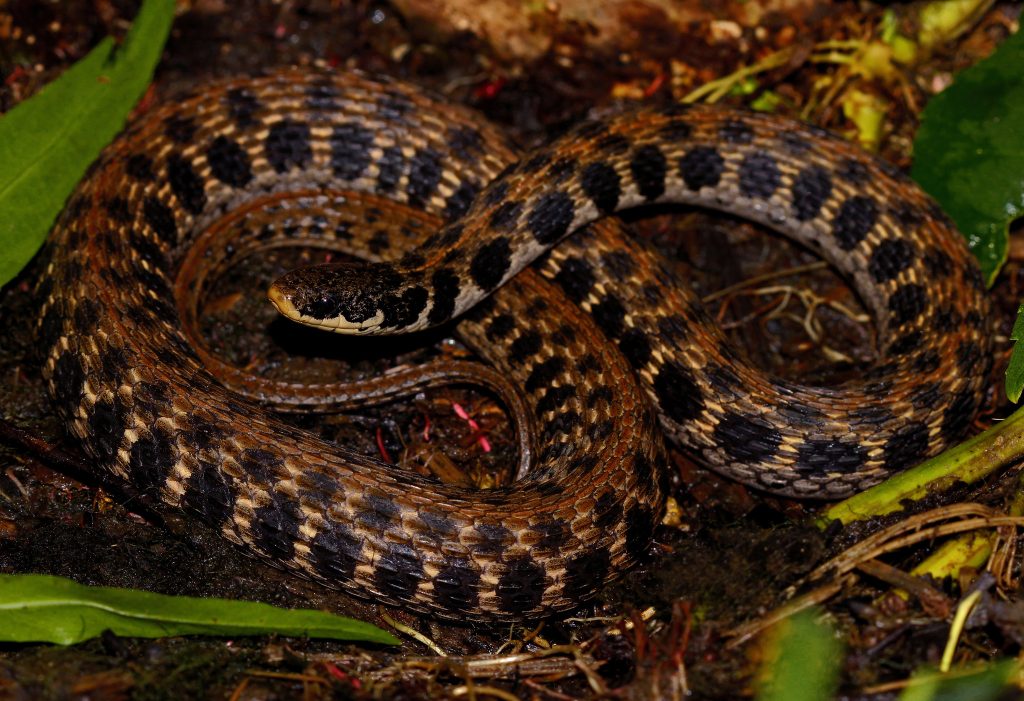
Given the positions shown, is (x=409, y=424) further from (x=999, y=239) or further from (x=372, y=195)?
(x=999, y=239)

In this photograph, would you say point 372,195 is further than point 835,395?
Yes

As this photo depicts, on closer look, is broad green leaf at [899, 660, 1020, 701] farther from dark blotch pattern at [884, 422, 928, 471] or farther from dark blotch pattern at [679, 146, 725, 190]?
dark blotch pattern at [679, 146, 725, 190]

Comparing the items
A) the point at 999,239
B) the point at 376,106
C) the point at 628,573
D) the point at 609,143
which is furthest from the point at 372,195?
the point at 999,239

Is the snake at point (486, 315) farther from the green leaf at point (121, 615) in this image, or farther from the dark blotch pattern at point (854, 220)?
the green leaf at point (121, 615)

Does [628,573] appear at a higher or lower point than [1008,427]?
lower

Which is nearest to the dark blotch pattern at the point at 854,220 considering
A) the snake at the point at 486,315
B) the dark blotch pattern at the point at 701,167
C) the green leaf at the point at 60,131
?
the snake at the point at 486,315

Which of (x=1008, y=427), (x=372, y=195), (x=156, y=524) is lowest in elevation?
(x=156, y=524)

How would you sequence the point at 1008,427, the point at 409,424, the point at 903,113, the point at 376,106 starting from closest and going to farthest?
the point at 1008,427, the point at 409,424, the point at 376,106, the point at 903,113
